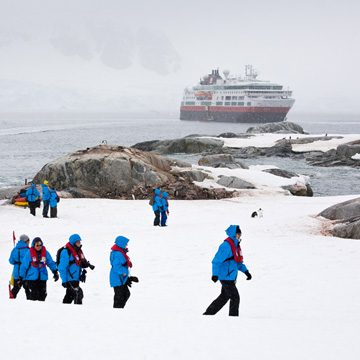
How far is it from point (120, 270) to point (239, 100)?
4577 inches

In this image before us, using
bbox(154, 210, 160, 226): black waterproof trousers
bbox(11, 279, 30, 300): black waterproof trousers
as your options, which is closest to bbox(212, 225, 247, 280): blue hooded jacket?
bbox(11, 279, 30, 300): black waterproof trousers

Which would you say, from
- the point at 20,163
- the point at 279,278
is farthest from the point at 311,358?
the point at 20,163

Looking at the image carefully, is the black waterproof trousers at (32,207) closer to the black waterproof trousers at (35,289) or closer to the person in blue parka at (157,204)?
the person in blue parka at (157,204)

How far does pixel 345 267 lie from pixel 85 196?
14.0m

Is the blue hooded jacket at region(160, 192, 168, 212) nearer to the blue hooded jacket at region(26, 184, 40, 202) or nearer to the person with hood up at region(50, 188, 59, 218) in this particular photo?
the person with hood up at region(50, 188, 59, 218)

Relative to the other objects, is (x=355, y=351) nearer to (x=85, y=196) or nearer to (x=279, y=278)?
(x=279, y=278)

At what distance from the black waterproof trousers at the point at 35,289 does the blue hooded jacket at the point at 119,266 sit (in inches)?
43.6

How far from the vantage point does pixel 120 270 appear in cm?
707

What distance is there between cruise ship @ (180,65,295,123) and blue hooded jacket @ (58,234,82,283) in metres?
111

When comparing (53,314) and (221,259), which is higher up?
(221,259)

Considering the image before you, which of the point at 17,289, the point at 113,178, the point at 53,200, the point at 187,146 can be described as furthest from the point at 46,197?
the point at 187,146

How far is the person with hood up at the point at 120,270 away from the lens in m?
7.09

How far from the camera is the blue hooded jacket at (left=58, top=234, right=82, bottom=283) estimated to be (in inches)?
285

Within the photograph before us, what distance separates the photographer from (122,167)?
77.0 ft
